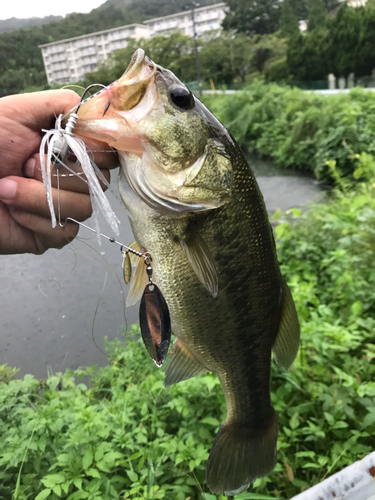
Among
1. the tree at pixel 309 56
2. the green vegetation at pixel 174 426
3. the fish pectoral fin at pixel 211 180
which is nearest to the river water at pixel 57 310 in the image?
the green vegetation at pixel 174 426

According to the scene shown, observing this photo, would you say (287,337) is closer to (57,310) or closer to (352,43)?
(57,310)

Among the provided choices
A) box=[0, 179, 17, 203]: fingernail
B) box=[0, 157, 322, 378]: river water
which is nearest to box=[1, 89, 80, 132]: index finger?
box=[0, 179, 17, 203]: fingernail

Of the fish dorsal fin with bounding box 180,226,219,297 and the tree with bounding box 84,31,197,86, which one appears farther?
the tree with bounding box 84,31,197,86

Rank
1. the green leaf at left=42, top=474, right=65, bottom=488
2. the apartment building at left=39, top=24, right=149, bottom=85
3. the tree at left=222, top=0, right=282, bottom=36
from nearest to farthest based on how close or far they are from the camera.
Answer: the green leaf at left=42, top=474, right=65, bottom=488, the apartment building at left=39, top=24, right=149, bottom=85, the tree at left=222, top=0, right=282, bottom=36

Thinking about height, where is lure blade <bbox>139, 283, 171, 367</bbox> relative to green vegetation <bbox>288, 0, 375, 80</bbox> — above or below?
below

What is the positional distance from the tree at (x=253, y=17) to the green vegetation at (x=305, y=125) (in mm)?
8451

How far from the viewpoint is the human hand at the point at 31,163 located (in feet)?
2.83

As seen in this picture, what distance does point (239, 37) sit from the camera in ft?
65.0

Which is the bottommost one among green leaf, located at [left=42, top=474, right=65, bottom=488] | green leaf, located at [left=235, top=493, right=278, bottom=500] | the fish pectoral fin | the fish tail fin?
green leaf, located at [left=235, top=493, right=278, bottom=500]

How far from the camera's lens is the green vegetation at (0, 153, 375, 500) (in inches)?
63.7

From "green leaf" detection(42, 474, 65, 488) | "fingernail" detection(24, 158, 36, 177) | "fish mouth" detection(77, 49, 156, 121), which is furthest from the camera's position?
"green leaf" detection(42, 474, 65, 488)

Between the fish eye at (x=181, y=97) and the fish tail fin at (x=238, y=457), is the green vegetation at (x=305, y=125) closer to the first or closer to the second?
the fish tail fin at (x=238, y=457)

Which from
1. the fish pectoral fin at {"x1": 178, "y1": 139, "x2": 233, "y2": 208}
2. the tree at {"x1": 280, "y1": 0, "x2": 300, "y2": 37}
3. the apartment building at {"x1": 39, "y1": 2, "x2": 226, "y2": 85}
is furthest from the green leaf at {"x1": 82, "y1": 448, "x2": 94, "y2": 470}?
the tree at {"x1": 280, "y1": 0, "x2": 300, "y2": 37}

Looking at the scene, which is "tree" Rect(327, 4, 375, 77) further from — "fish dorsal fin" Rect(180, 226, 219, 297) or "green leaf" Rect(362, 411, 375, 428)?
"fish dorsal fin" Rect(180, 226, 219, 297)
